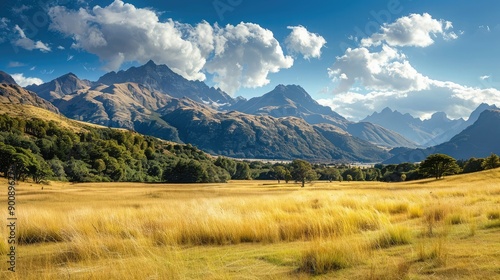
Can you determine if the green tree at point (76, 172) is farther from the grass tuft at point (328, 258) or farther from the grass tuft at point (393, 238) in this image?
the grass tuft at point (328, 258)

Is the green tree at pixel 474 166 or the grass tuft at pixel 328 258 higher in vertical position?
the grass tuft at pixel 328 258

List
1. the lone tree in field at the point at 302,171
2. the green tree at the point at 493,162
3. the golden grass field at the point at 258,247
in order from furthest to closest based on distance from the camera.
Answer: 1. the lone tree in field at the point at 302,171
2. the green tree at the point at 493,162
3. the golden grass field at the point at 258,247

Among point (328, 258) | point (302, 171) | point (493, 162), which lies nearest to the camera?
point (328, 258)

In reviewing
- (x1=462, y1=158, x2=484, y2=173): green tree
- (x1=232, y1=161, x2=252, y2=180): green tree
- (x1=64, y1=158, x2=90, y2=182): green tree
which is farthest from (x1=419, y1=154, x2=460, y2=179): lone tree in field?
(x1=232, y1=161, x2=252, y2=180): green tree

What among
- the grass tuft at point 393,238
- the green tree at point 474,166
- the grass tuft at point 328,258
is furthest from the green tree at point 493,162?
the grass tuft at point 328,258

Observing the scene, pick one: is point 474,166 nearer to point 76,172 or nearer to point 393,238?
point 393,238

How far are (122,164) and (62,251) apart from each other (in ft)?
392

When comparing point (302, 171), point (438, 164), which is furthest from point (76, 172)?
point (438, 164)

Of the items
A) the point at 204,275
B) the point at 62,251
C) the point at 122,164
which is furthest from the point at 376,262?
the point at 122,164

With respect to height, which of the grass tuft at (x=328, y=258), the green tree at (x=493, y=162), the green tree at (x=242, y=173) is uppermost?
the grass tuft at (x=328, y=258)

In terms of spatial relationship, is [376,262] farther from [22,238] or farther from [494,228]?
[22,238]

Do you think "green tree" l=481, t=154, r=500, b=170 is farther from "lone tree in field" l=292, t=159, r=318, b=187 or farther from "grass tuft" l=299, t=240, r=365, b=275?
"grass tuft" l=299, t=240, r=365, b=275

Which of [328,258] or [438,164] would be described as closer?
[328,258]

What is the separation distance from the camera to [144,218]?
13.8 metres
